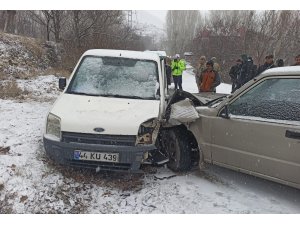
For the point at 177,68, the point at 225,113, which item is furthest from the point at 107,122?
the point at 177,68

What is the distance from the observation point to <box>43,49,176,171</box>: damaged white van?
4133 mm

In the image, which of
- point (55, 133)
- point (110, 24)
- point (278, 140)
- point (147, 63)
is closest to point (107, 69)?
point (147, 63)

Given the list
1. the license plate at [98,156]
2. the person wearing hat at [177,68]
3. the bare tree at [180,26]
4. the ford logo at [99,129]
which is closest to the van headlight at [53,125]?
the license plate at [98,156]

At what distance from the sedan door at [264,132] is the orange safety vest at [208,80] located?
4.03 metres

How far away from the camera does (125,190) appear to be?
168 inches

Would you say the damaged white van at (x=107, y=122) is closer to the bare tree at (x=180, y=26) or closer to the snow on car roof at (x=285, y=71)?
the snow on car roof at (x=285, y=71)

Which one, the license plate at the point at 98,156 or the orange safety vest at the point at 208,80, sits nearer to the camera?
the license plate at the point at 98,156

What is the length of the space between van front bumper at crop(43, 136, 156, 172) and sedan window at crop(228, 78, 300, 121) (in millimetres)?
1282

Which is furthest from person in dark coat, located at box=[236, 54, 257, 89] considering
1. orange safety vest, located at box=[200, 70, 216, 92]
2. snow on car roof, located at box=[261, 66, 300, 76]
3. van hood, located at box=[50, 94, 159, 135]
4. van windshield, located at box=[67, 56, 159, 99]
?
snow on car roof, located at box=[261, 66, 300, 76]

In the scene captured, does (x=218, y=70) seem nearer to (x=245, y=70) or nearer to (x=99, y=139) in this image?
(x=245, y=70)

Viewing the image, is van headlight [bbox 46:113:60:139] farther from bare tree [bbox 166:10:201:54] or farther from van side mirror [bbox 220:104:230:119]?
bare tree [bbox 166:10:201:54]

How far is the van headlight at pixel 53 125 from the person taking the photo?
4.29m

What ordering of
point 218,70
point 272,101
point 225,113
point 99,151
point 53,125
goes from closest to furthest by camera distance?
point 272,101 → point 99,151 → point 225,113 → point 53,125 → point 218,70

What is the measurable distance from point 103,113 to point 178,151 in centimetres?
124
